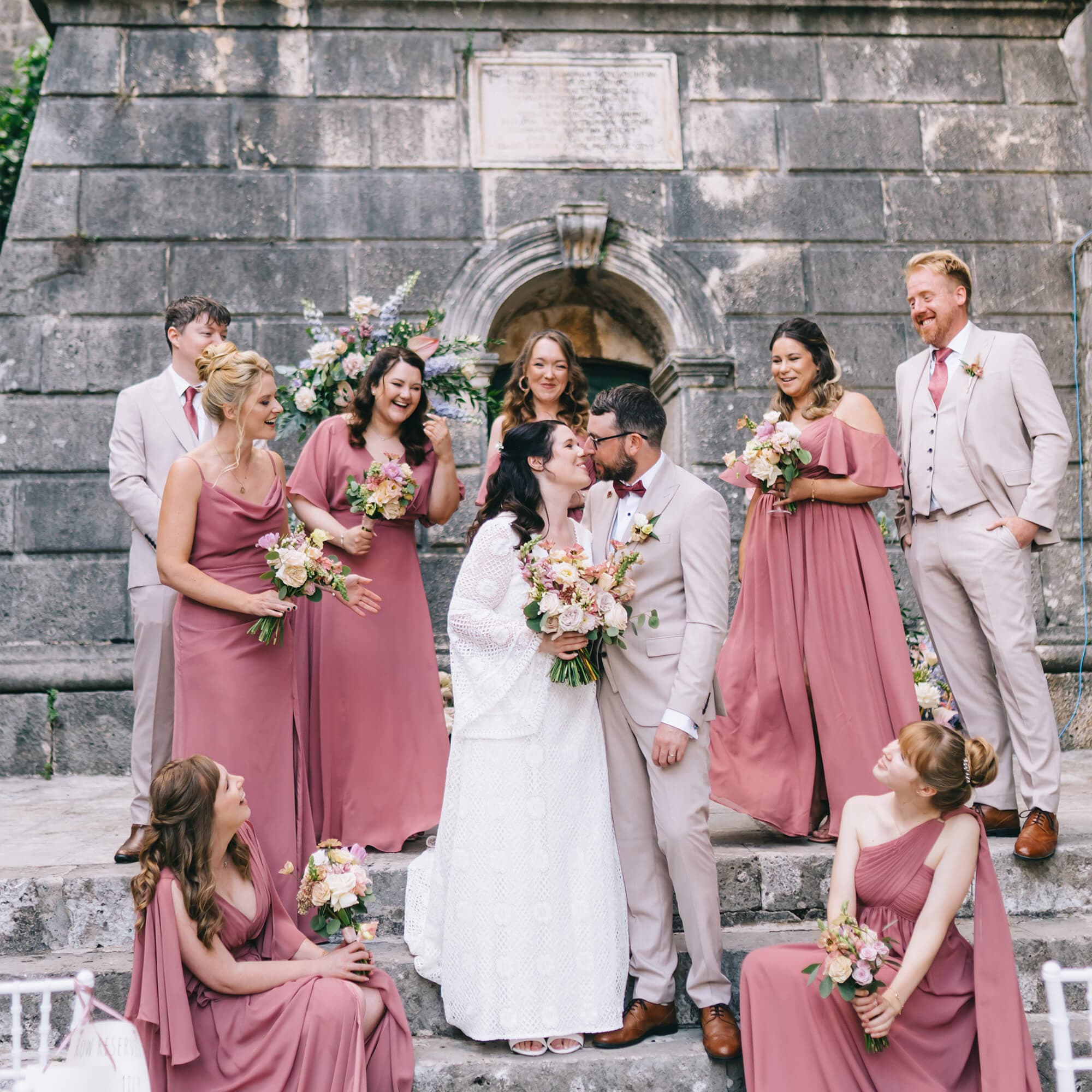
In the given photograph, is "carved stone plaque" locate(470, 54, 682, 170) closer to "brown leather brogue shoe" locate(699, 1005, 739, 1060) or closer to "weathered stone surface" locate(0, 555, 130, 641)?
"weathered stone surface" locate(0, 555, 130, 641)

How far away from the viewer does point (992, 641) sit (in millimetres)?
4566

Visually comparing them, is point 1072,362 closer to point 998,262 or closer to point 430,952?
point 998,262

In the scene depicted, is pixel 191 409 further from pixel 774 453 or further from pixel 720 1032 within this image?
pixel 720 1032

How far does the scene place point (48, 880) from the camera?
4.19 meters

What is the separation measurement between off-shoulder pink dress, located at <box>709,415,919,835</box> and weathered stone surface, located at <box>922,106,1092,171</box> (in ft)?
12.8

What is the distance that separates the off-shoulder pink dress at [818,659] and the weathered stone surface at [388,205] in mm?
3360

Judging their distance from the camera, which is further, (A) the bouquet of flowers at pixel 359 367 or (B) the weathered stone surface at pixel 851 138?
(B) the weathered stone surface at pixel 851 138

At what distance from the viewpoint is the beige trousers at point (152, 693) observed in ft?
15.3

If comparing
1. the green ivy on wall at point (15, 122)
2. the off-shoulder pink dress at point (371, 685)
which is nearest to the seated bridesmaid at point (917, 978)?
the off-shoulder pink dress at point (371, 685)

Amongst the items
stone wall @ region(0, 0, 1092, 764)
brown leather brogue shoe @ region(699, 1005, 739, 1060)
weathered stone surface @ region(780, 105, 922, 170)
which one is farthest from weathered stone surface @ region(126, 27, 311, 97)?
brown leather brogue shoe @ region(699, 1005, 739, 1060)

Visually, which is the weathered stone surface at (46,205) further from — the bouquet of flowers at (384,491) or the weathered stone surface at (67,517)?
the bouquet of flowers at (384,491)

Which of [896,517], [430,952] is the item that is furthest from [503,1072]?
[896,517]

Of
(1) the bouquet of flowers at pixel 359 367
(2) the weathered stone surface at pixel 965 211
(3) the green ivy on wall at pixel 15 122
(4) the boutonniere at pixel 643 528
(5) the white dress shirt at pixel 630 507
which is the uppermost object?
(3) the green ivy on wall at pixel 15 122

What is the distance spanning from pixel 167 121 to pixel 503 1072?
6.13 meters
